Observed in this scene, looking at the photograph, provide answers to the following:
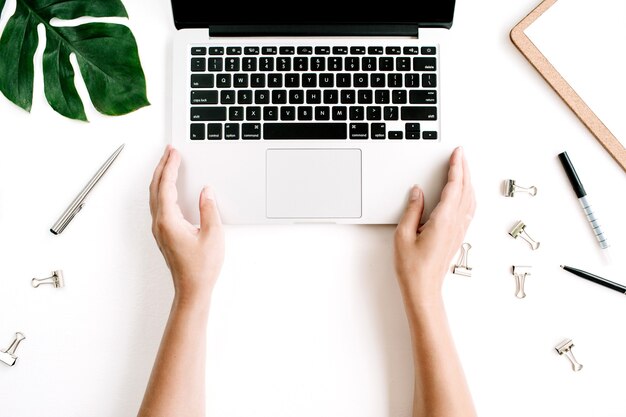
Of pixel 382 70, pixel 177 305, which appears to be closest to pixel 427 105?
pixel 382 70

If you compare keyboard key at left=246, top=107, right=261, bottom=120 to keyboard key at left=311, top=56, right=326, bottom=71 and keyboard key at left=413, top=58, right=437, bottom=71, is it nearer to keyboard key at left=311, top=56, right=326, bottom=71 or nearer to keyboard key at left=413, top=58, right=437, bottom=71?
keyboard key at left=311, top=56, right=326, bottom=71

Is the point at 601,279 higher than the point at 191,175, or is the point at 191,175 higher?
the point at 191,175

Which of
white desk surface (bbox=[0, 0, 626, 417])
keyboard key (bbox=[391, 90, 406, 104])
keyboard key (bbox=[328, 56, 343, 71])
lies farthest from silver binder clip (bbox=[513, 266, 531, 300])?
keyboard key (bbox=[328, 56, 343, 71])

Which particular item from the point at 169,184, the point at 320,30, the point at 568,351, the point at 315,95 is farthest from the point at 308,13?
the point at 568,351

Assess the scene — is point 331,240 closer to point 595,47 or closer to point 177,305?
point 177,305

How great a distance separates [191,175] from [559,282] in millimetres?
646

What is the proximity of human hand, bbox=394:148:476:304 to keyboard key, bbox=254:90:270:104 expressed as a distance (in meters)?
0.28

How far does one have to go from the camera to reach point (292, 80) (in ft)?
2.77

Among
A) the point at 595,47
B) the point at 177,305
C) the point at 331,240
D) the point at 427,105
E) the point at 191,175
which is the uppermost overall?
the point at 595,47

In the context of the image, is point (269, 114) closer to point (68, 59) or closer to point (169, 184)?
point (169, 184)

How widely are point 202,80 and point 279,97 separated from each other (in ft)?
0.42

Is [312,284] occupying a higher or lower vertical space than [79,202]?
lower

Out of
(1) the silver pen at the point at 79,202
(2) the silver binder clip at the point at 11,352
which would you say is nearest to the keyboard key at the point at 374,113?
(1) the silver pen at the point at 79,202

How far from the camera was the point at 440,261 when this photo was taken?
843 mm
